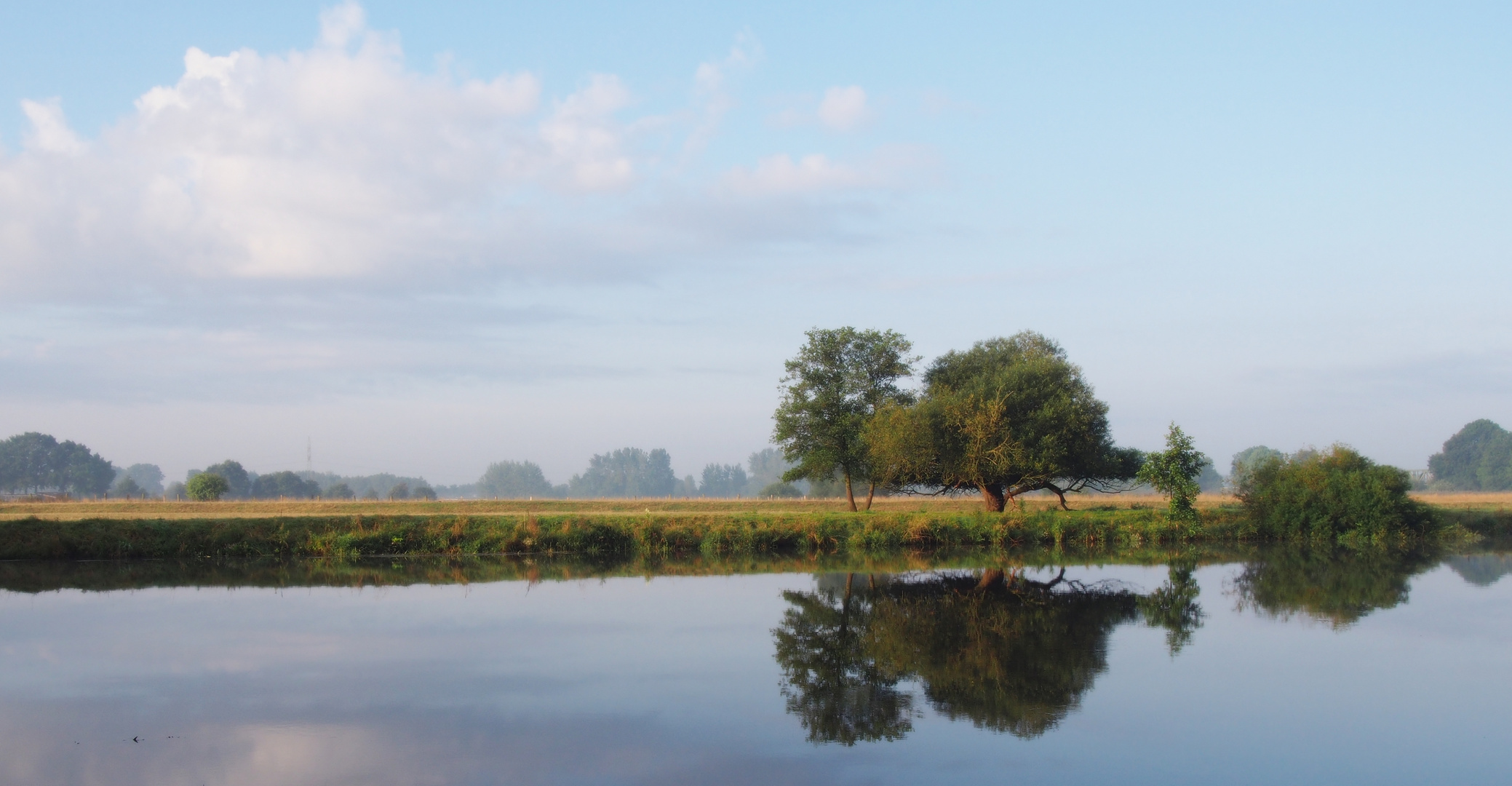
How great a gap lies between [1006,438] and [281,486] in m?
120

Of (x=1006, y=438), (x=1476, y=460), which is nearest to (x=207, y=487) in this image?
(x=1006, y=438)

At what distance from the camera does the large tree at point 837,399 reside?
43594mm

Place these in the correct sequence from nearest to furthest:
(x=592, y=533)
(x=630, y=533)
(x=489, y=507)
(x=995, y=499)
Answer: (x=592, y=533) < (x=630, y=533) < (x=995, y=499) < (x=489, y=507)

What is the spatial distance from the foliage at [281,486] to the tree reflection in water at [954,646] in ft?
412

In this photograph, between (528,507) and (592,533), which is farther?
(528,507)

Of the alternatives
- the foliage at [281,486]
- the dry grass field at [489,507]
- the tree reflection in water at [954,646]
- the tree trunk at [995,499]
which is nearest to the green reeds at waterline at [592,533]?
the tree trunk at [995,499]

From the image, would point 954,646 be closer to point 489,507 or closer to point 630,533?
point 630,533

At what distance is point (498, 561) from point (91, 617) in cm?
1200

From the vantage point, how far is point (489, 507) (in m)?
50.9

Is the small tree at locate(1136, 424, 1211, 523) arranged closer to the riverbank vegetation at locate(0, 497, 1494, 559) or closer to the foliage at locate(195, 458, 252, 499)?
the riverbank vegetation at locate(0, 497, 1494, 559)

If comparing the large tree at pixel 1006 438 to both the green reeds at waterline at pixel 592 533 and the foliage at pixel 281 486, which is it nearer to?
the green reeds at waterline at pixel 592 533

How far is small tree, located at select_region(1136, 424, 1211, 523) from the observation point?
36094 millimetres

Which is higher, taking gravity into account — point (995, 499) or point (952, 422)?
point (952, 422)

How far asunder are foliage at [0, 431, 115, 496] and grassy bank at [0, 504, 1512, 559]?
114 meters
